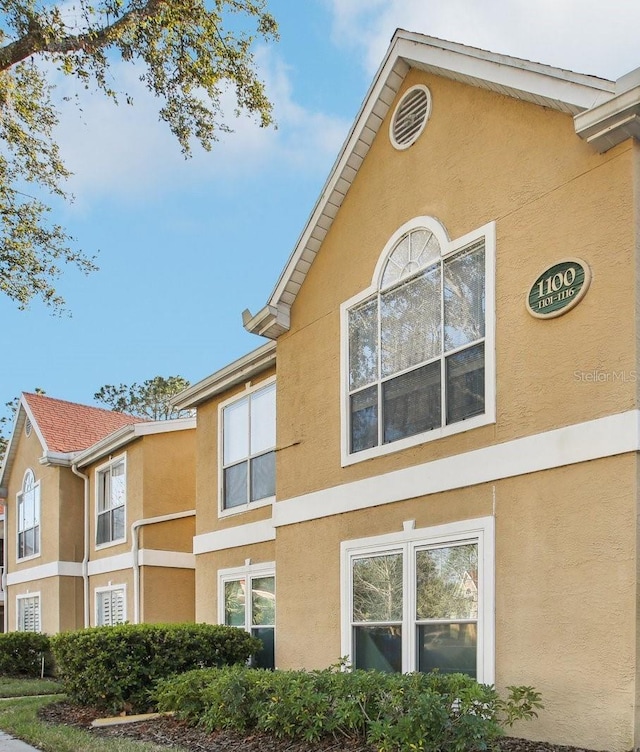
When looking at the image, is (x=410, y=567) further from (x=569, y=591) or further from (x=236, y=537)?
(x=236, y=537)

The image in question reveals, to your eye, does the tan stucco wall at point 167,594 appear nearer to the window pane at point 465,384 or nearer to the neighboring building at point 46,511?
the neighboring building at point 46,511

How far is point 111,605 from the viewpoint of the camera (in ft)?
62.2

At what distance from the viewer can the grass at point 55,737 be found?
27.6 ft

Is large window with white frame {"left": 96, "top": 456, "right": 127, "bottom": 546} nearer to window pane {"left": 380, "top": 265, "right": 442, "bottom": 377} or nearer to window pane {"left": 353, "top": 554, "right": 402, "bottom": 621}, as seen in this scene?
window pane {"left": 353, "top": 554, "right": 402, "bottom": 621}

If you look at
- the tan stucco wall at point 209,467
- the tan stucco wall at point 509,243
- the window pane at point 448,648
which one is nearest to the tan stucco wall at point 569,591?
the window pane at point 448,648

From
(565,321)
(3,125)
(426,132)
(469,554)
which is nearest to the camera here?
(565,321)

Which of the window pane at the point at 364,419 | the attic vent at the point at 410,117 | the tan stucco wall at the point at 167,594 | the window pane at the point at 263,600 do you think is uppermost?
the attic vent at the point at 410,117

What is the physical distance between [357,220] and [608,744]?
6606mm

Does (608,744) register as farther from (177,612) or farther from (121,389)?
(121,389)

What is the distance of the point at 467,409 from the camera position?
891cm

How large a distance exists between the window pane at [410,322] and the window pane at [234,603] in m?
5.81

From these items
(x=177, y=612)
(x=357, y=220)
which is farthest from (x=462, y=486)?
(x=177, y=612)

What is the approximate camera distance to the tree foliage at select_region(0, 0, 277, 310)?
1289 cm

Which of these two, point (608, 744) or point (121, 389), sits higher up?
point (121, 389)
